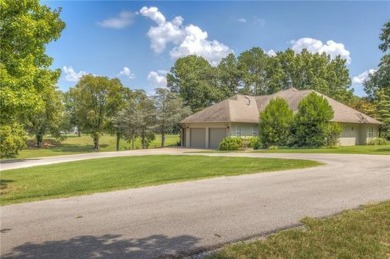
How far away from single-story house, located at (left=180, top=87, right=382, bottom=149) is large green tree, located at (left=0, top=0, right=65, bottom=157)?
2152 centimetres

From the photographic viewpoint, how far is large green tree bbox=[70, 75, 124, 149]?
42.5 meters

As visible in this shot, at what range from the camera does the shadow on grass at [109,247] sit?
452 cm

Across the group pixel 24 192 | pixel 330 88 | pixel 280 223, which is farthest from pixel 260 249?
pixel 330 88

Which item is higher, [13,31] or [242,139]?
[13,31]

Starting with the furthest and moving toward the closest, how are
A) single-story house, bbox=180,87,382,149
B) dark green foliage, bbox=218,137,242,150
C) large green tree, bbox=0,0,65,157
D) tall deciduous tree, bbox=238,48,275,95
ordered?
tall deciduous tree, bbox=238,48,275,95 < single-story house, bbox=180,87,382,149 < dark green foliage, bbox=218,137,242,150 < large green tree, bbox=0,0,65,157

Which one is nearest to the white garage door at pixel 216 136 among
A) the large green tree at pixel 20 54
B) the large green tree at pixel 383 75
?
the large green tree at pixel 383 75

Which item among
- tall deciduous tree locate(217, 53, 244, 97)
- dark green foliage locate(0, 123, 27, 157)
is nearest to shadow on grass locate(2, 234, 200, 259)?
dark green foliage locate(0, 123, 27, 157)

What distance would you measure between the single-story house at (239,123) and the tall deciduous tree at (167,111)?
1.60m

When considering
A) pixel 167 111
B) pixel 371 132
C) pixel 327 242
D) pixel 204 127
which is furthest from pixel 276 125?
pixel 327 242

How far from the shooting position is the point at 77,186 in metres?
11.2

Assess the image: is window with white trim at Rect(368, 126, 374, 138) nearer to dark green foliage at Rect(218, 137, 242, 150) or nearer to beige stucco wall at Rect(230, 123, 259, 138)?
beige stucco wall at Rect(230, 123, 259, 138)

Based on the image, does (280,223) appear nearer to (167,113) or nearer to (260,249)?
(260,249)

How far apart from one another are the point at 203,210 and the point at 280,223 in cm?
164

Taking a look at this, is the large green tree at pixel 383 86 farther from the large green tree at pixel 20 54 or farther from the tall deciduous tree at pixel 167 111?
the large green tree at pixel 20 54
